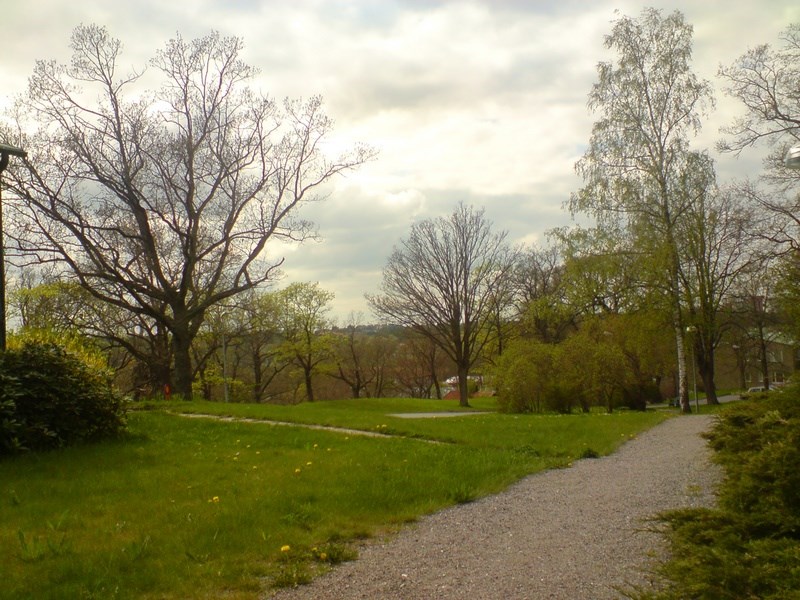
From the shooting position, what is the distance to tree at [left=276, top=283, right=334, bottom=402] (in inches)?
2135

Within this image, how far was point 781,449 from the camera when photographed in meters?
3.99

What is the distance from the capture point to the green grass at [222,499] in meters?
4.84

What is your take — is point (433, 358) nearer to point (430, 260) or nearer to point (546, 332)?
point (546, 332)

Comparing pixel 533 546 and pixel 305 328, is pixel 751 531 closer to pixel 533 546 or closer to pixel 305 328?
pixel 533 546

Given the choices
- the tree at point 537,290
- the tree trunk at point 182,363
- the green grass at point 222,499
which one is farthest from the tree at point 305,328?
the green grass at point 222,499

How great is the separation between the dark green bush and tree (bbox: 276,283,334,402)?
141ft

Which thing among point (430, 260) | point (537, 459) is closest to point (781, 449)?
point (537, 459)

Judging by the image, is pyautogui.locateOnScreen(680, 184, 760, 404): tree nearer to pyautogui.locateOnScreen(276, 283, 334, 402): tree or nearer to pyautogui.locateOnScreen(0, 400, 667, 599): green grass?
pyautogui.locateOnScreen(0, 400, 667, 599): green grass

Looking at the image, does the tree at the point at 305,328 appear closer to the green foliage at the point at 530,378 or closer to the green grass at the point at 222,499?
the green foliage at the point at 530,378

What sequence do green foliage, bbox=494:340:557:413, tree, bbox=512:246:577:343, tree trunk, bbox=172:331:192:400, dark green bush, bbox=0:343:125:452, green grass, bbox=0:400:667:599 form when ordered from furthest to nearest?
tree, bbox=512:246:577:343, green foliage, bbox=494:340:557:413, tree trunk, bbox=172:331:192:400, dark green bush, bbox=0:343:125:452, green grass, bbox=0:400:667:599

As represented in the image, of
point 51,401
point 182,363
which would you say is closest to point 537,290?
point 182,363

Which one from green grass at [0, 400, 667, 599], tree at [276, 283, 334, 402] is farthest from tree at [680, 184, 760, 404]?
tree at [276, 283, 334, 402]

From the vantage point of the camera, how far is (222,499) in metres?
7.00

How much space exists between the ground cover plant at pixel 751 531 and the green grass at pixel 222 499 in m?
2.56
